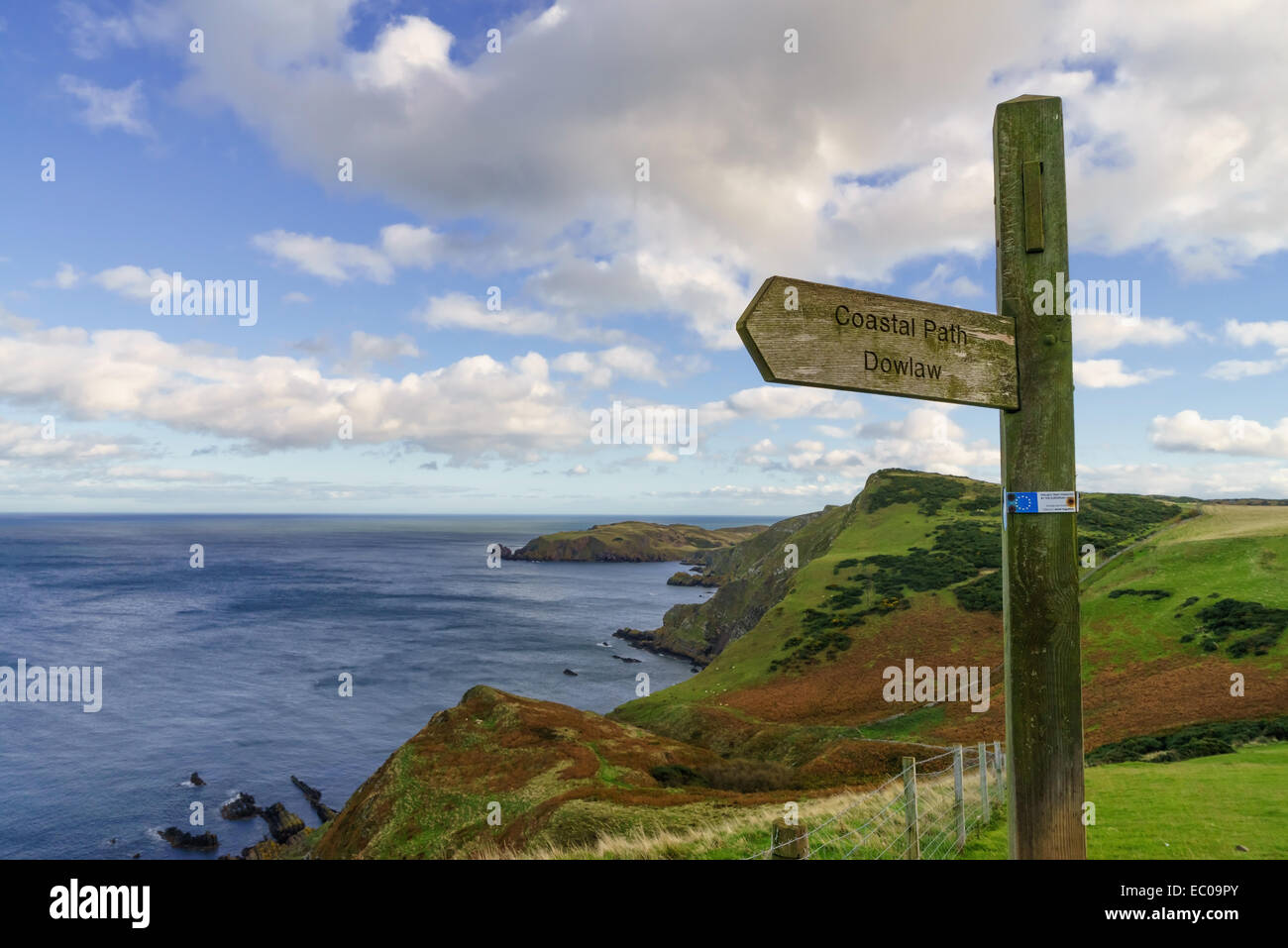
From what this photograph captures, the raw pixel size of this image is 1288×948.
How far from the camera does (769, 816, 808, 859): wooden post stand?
4.81 meters

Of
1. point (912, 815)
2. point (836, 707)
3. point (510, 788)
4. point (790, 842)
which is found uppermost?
point (790, 842)

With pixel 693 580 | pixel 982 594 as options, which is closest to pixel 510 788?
pixel 982 594

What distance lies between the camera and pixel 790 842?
481cm

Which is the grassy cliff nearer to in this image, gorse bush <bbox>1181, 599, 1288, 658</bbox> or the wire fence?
gorse bush <bbox>1181, 599, 1288, 658</bbox>

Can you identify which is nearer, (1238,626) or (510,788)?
(510,788)

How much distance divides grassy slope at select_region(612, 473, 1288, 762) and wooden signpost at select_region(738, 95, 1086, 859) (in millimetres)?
24697

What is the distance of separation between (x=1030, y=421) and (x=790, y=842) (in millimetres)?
3472

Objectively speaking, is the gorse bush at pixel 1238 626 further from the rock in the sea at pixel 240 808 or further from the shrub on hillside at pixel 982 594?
the rock in the sea at pixel 240 808

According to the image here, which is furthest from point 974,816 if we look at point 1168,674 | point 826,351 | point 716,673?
point 716,673

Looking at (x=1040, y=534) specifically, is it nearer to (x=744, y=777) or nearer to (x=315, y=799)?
(x=744, y=777)

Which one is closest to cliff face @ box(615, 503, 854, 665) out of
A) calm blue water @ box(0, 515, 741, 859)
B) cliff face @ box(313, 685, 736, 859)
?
calm blue water @ box(0, 515, 741, 859)

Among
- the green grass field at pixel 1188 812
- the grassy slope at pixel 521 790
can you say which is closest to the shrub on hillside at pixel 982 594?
the grassy slope at pixel 521 790

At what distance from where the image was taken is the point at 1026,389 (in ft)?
10.8

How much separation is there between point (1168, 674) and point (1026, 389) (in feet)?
114
